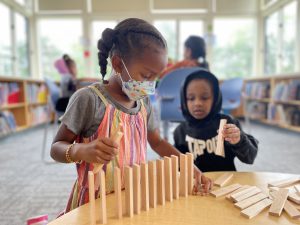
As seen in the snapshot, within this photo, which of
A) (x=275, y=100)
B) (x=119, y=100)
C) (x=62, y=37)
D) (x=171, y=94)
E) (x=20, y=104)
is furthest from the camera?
(x=62, y=37)

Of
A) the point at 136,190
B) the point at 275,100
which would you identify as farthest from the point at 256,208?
the point at 275,100

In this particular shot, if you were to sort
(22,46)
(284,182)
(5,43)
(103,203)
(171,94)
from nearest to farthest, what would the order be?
1. (103,203)
2. (284,182)
3. (171,94)
4. (5,43)
5. (22,46)

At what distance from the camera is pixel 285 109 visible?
451 centimetres

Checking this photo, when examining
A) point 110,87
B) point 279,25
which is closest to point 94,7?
point 279,25

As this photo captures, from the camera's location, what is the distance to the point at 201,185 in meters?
0.70

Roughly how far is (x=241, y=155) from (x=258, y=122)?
15.2ft

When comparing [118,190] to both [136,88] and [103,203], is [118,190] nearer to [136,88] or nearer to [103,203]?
[103,203]

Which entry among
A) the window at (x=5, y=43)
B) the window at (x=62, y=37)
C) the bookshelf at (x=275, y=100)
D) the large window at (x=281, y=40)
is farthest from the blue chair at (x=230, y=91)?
the window at (x=62, y=37)

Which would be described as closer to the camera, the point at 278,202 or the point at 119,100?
the point at 278,202

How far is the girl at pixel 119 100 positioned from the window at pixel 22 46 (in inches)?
200

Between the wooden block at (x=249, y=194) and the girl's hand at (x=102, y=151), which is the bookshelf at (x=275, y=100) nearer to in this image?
the wooden block at (x=249, y=194)

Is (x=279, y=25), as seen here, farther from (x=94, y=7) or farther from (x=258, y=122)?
(x=94, y=7)

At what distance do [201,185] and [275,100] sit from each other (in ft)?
14.4

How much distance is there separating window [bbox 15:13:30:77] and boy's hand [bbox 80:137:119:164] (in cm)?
535
